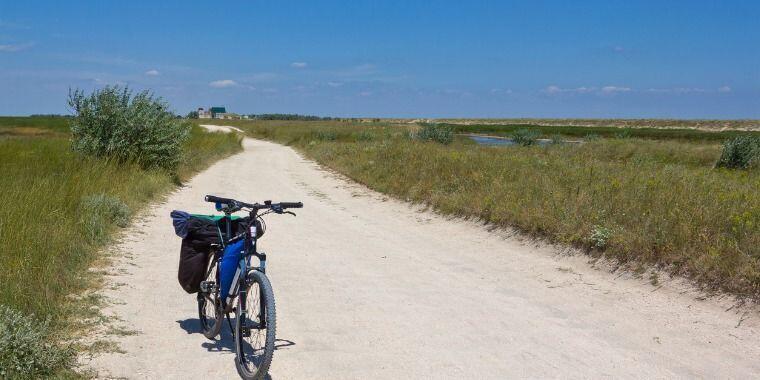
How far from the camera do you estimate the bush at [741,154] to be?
26484 millimetres

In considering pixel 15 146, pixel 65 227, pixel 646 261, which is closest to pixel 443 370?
pixel 646 261

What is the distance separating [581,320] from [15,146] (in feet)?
47.9

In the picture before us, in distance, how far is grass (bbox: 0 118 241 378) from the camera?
5707 mm

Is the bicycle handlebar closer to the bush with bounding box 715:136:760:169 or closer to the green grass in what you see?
the bush with bounding box 715:136:760:169

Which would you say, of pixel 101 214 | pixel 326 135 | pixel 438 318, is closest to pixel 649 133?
pixel 326 135

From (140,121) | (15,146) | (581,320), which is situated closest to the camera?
(581,320)

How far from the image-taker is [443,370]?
Result: 5.16 metres

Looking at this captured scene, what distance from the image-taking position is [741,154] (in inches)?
1059

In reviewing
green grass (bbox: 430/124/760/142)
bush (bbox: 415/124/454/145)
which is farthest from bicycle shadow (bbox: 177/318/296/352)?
green grass (bbox: 430/124/760/142)

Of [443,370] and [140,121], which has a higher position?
[140,121]

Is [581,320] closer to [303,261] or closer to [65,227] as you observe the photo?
[303,261]

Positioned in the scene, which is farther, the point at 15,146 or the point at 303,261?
the point at 15,146

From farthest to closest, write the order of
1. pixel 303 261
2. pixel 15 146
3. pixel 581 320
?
pixel 15 146 → pixel 303 261 → pixel 581 320

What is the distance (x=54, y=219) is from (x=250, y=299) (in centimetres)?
491
